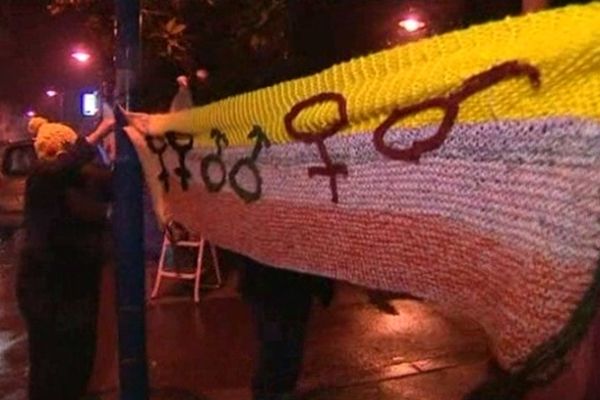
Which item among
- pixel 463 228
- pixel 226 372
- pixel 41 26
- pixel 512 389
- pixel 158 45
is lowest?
pixel 226 372

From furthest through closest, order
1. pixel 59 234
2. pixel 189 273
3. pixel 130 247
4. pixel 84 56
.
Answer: pixel 84 56 < pixel 189 273 < pixel 59 234 < pixel 130 247

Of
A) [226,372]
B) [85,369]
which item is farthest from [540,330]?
[226,372]

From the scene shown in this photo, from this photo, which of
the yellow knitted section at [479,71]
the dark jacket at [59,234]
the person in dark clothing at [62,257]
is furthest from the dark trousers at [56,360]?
the yellow knitted section at [479,71]

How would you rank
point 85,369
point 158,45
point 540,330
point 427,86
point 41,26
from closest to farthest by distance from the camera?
point 540,330 < point 427,86 < point 85,369 < point 158,45 < point 41,26

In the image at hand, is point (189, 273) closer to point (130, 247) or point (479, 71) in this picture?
point (130, 247)

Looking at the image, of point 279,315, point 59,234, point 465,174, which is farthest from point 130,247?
point 465,174

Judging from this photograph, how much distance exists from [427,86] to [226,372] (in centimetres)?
495

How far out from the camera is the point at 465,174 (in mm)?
1387

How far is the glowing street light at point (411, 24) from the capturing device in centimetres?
442

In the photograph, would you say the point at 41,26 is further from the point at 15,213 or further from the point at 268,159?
the point at 268,159

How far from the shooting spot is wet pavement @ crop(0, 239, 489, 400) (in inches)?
223

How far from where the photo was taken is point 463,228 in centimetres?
144

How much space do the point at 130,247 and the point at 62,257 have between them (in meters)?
1.41

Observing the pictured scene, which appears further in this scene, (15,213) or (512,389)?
(15,213)
